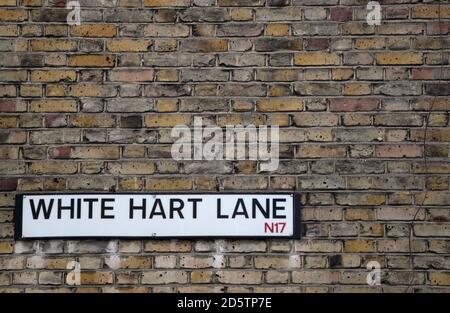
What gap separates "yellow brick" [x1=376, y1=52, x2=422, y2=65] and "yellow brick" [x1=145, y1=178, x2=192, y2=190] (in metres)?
1.12

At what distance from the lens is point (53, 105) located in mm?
3268

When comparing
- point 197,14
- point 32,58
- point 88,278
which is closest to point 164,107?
point 197,14

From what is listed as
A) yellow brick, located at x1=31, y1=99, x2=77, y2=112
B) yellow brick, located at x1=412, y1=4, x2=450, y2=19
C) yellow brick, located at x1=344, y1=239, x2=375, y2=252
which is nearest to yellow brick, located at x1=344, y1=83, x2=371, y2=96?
yellow brick, located at x1=412, y1=4, x2=450, y2=19

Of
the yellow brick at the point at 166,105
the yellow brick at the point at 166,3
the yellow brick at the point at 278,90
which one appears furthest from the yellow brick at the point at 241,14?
the yellow brick at the point at 166,105

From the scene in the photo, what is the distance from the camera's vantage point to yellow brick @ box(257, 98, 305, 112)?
128 inches

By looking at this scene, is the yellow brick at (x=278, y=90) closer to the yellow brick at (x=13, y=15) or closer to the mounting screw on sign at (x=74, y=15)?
the mounting screw on sign at (x=74, y=15)

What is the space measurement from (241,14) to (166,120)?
65cm

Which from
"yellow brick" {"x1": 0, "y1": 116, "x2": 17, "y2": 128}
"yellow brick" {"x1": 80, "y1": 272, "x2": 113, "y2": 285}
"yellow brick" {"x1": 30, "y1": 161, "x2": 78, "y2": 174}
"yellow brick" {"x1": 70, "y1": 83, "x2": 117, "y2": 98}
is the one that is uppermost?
"yellow brick" {"x1": 70, "y1": 83, "x2": 117, "y2": 98}

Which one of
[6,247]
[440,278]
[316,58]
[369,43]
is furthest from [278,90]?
[6,247]

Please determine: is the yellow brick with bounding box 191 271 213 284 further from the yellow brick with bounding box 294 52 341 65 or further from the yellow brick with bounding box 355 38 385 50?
the yellow brick with bounding box 355 38 385 50

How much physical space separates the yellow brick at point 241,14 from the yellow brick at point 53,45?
803 millimetres

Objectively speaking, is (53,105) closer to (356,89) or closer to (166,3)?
(166,3)

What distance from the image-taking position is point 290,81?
128 inches

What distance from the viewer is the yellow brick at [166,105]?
10.7ft
